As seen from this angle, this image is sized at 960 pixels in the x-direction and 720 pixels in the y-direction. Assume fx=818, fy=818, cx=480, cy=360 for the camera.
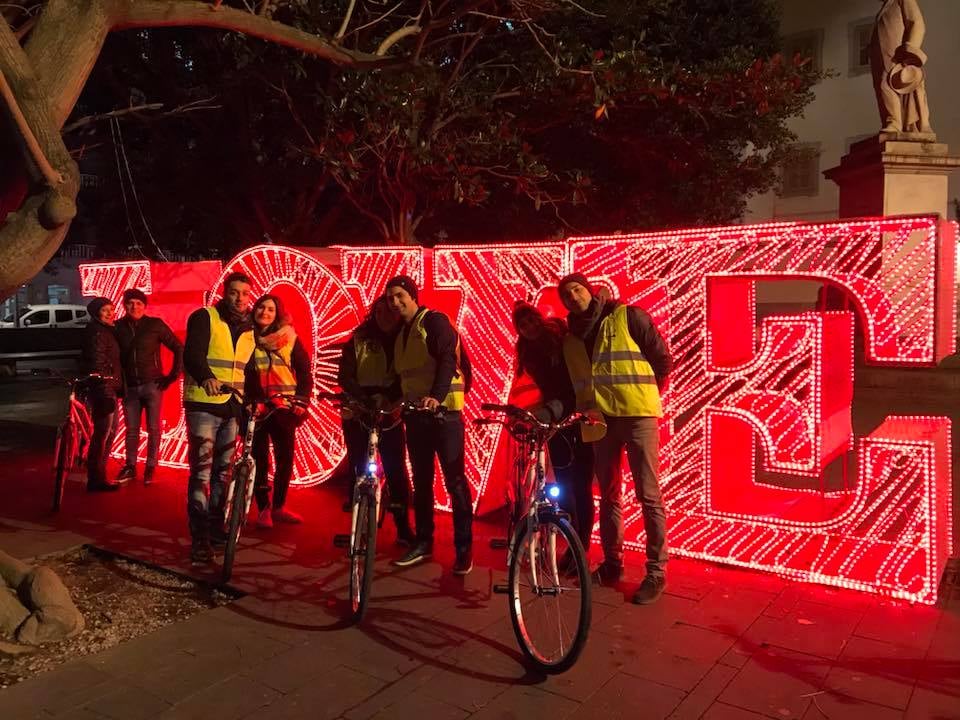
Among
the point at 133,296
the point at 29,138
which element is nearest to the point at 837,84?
the point at 133,296

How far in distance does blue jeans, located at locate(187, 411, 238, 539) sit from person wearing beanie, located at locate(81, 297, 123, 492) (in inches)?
98.5

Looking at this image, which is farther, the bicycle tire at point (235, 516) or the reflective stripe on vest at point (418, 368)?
the reflective stripe on vest at point (418, 368)

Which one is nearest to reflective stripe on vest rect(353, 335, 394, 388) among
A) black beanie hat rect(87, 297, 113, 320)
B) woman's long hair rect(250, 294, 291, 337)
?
woman's long hair rect(250, 294, 291, 337)

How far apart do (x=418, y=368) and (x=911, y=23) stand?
36.0 feet

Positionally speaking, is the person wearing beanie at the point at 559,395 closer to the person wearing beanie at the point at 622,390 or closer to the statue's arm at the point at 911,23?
the person wearing beanie at the point at 622,390

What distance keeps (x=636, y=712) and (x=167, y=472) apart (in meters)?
6.95

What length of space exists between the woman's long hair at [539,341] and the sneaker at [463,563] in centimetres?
135

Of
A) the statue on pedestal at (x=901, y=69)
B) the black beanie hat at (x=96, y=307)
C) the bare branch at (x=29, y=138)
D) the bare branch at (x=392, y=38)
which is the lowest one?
the black beanie hat at (x=96, y=307)

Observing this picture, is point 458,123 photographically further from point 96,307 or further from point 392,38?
point 96,307

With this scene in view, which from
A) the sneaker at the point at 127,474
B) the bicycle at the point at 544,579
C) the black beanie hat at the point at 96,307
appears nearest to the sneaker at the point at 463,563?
the bicycle at the point at 544,579

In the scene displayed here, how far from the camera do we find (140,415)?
28.5 feet

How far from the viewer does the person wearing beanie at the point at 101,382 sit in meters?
8.14

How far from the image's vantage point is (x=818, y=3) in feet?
97.5

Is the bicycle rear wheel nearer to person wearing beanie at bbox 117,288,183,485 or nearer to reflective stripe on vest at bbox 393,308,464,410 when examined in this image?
person wearing beanie at bbox 117,288,183,485
